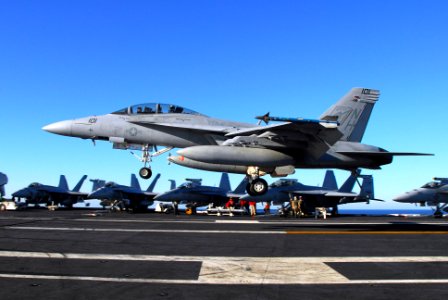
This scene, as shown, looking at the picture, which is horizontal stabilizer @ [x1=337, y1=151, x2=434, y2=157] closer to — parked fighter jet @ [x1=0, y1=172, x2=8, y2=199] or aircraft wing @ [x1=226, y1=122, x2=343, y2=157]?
aircraft wing @ [x1=226, y1=122, x2=343, y2=157]

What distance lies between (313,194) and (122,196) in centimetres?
2278

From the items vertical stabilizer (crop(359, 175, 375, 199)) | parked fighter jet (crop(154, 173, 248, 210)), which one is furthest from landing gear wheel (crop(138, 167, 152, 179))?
vertical stabilizer (crop(359, 175, 375, 199))

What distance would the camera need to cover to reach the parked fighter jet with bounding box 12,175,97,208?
175ft

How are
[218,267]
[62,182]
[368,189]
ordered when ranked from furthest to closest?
[62,182], [368,189], [218,267]

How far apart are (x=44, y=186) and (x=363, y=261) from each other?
178ft

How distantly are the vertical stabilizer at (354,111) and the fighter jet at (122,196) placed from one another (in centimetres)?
3321

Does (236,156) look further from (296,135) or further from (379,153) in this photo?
(379,153)

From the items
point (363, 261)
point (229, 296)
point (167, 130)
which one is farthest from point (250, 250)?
point (167, 130)

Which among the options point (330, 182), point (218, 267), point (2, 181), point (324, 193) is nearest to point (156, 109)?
point (218, 267)

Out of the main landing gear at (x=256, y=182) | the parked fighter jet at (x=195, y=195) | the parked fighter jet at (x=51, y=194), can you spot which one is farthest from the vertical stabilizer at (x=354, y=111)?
the parked fighter jet at (x=51, y=194)

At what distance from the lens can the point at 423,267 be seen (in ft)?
31.6

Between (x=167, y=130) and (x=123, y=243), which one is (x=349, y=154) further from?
(x=123, y=243)

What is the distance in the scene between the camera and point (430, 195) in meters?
37.8

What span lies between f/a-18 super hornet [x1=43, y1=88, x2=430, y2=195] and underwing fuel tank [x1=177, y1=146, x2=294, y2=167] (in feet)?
0.16
